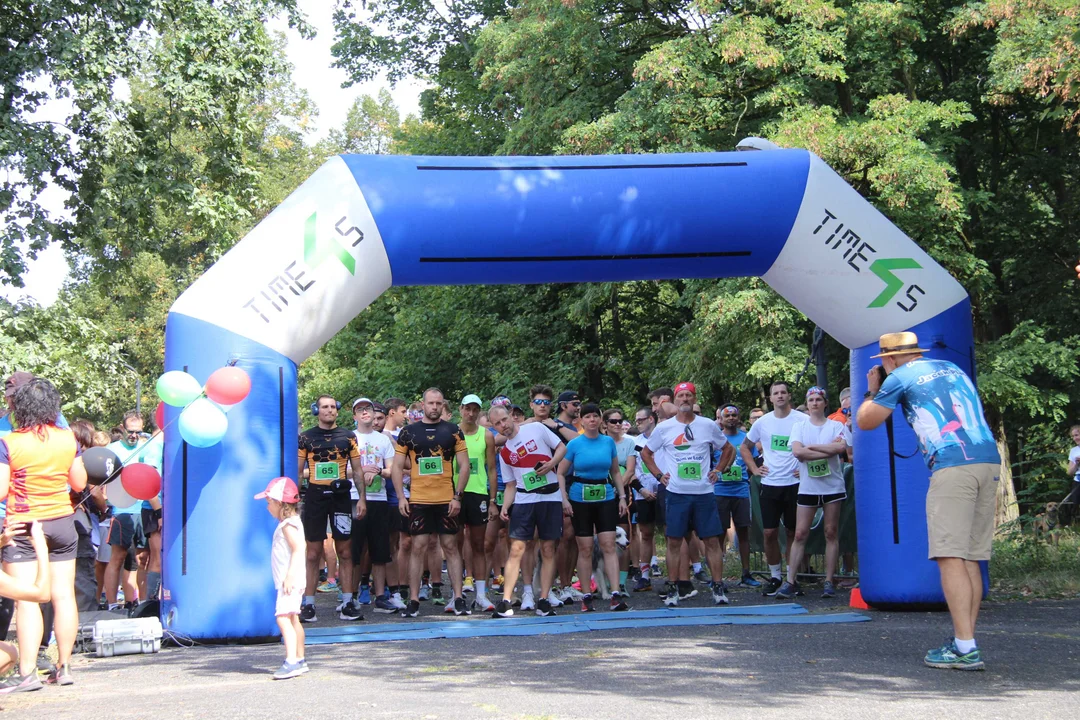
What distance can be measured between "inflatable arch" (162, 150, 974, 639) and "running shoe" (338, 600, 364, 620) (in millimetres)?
1632

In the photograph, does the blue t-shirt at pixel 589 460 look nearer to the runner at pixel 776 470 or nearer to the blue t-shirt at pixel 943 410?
the runner at pixel 776 470

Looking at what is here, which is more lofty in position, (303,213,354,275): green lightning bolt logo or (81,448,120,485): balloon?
(303,213,354,275): green lightning bolt logo

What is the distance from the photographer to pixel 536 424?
9617 mm

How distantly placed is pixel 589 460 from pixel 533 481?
1.84ft

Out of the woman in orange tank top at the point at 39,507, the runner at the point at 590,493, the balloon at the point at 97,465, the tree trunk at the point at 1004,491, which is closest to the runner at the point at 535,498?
the runner at the point at 590,493

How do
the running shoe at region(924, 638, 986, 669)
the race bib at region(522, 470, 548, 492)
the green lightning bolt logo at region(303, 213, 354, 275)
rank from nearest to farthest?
1. the running shoe at region(924, 638, 986, 669)
2. the green lightning bolt logo at region(303, 213, 354, 275)
3. the race bib at region(522, 470, 548, 492)

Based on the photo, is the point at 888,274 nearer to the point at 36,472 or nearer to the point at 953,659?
the point at 953,659

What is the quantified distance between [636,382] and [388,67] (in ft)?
35.7

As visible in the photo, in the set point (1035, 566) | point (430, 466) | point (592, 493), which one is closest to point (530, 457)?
point (592, 493)

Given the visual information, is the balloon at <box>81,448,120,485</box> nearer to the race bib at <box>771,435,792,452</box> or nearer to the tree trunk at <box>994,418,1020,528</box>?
the race bib at <box>771,435,792,452</box>

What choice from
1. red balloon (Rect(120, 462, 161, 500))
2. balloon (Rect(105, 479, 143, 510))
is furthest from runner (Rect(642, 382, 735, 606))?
balloon (Rect(105, 479, 143, 510))

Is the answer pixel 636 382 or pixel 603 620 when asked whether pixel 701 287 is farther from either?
pixel 603 620

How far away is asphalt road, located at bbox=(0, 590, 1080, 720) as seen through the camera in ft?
17.8

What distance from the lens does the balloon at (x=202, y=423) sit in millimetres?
7715
